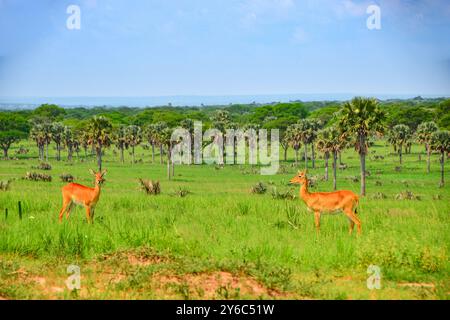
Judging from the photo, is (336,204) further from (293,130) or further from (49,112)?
(49,112)

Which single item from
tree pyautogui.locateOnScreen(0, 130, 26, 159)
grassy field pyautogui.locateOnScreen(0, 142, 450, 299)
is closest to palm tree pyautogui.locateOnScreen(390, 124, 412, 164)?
grassy field pyautogui.locateOnScreen(0, 142, 450, 299)

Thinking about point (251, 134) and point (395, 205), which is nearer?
point (395, 205)

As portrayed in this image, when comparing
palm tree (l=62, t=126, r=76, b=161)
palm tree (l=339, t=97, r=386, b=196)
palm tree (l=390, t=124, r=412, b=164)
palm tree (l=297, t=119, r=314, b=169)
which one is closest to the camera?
palm tree (l=339, t=97, r=386, b=196)

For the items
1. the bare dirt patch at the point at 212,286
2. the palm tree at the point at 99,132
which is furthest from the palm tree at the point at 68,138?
the bare dirt patch at the point at 212,286

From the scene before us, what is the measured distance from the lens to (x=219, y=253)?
46.8 feet

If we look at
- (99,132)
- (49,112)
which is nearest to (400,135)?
(99,132)

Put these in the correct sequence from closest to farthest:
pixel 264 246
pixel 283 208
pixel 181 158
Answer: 1. pixel 264 246
2. pixel 283 208
3. pixel 181 158

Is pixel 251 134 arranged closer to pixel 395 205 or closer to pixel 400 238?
pixel 395 205

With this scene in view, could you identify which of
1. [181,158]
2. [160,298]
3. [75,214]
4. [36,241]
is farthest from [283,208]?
A: [181,158]

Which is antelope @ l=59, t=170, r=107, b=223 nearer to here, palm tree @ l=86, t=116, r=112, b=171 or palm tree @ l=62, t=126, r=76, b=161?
palm tree @ l=86, t=116, r=112, b=171

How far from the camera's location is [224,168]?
92.2 m

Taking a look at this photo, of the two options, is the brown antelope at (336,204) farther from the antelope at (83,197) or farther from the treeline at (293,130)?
the treeline at (293,130)

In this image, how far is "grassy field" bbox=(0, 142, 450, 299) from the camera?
37.6 ft

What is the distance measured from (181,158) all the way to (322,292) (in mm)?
92899
